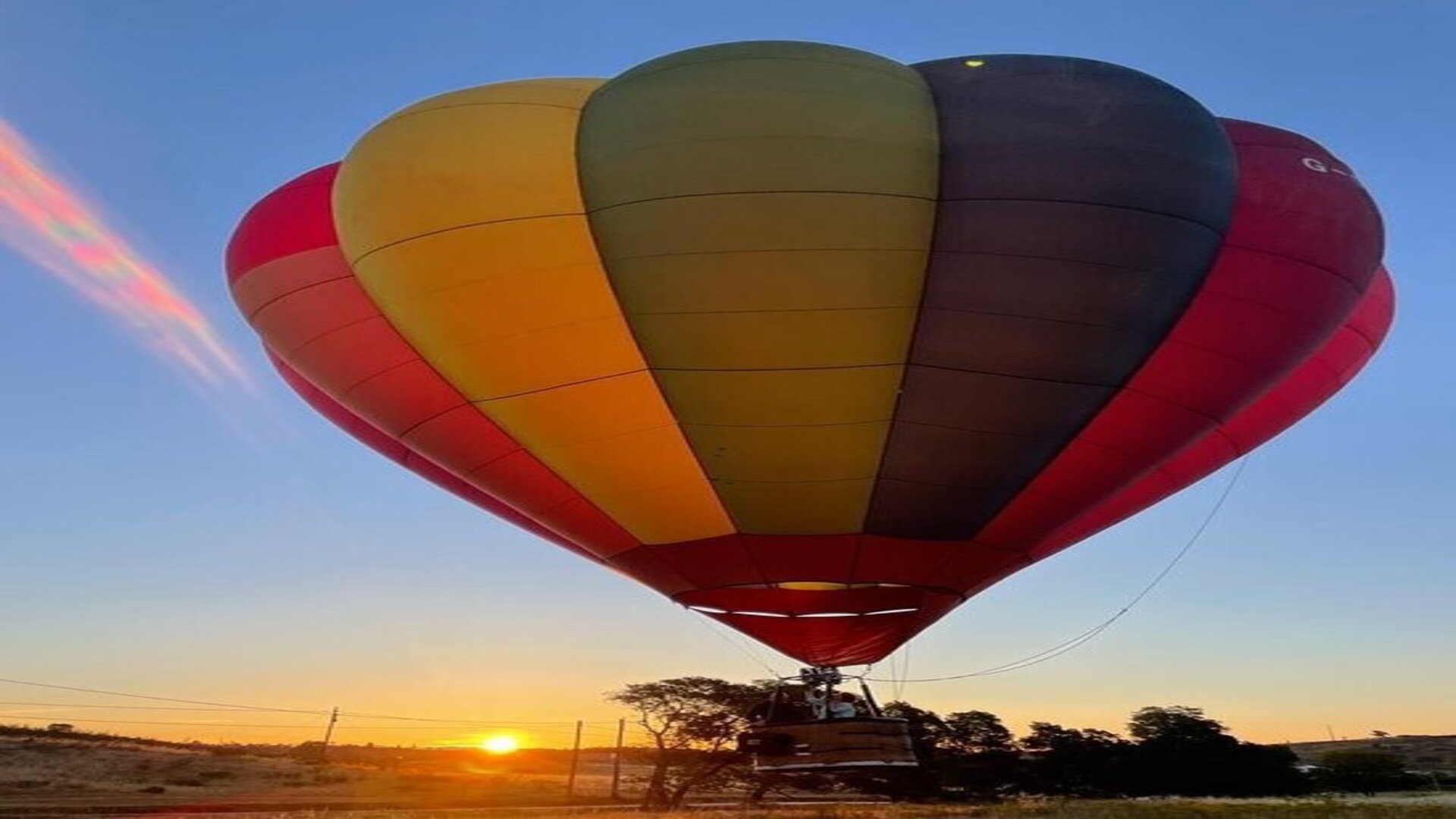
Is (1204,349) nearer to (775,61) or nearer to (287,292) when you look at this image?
(775,61)

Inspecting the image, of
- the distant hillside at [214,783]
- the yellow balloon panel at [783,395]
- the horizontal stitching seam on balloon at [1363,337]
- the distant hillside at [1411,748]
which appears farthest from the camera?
the distant hillside at [1411,748]

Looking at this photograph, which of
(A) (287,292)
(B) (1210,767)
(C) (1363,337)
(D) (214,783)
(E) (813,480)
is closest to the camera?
(E) (813,480)

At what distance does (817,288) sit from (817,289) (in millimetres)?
10

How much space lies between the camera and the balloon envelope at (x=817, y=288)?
885cm

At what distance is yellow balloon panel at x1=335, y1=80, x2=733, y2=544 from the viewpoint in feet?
29.6

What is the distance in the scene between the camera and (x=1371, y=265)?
10375 millimetres

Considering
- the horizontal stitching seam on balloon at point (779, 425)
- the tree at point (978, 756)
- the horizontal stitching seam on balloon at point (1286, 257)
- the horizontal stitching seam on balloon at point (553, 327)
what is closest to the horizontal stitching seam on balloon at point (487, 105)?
the horizontal stitching seam on balloon at point (553, 327)

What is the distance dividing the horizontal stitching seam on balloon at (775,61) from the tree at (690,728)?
22129 mm

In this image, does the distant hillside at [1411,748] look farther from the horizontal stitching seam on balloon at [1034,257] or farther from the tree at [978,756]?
the horizontal stitching seam on balloon at [1034,257]

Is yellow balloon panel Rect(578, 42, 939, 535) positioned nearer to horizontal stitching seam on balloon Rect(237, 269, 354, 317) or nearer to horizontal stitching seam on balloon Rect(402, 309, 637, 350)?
horizontal stitching seam on balloon Rect(402, 309, 637, 350)

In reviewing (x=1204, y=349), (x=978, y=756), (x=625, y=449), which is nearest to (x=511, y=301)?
(x=625, y=449)

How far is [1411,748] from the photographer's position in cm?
6744

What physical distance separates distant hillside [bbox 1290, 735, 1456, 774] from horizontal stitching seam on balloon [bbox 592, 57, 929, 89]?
2080 inches

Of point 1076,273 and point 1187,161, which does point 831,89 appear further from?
point 1187,161
